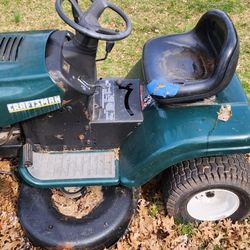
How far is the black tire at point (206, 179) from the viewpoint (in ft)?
8.73

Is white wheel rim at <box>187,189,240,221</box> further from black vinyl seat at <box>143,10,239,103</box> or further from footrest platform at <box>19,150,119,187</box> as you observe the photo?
black vinyl seat at <box>143,10,239,103</box>

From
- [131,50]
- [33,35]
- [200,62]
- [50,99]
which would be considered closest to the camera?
[50,99]

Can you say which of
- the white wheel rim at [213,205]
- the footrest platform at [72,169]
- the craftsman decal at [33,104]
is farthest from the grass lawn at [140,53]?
the craftsman decal at [33,104]

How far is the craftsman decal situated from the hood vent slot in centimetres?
27

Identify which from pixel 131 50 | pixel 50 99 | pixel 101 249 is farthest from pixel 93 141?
pixel 131 50

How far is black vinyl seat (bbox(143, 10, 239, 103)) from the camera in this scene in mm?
2510

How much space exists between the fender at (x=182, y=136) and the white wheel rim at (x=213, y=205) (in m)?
0.41

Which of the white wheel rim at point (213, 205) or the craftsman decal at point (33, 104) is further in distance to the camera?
the white wheel rim at point (213, 205)

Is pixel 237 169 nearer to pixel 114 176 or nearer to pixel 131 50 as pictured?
pixel 114 176

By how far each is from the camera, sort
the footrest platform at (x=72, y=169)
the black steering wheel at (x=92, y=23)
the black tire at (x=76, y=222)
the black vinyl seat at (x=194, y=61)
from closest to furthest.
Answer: the black steering wheel at (x=92, y=23), the black vinyl seat at (x=194, y=61), the black tire at (x=76, y=222), the footrest platform at (x=72, y=169)

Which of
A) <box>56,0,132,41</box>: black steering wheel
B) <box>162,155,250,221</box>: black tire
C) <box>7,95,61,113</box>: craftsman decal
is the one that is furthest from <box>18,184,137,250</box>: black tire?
<box>56,0,132,41</box>: black steering wheel

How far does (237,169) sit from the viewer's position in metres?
2.68

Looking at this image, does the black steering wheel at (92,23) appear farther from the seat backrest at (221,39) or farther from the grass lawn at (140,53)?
the grass lawn at (140,53)

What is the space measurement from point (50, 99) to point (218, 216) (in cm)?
138
